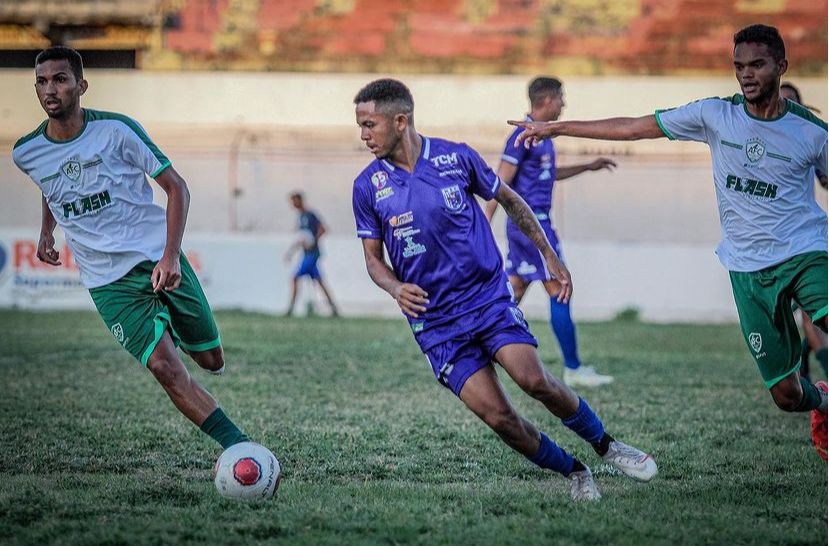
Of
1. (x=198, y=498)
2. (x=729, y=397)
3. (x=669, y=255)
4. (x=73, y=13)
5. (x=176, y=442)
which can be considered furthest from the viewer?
(x=73, y=13)

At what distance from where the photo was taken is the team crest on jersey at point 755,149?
5.58 metres

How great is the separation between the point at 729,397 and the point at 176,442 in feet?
15.4

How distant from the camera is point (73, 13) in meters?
25.4

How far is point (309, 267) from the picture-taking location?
18.1 metres

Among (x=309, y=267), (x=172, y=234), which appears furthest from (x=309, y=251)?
(x=172, y=234)

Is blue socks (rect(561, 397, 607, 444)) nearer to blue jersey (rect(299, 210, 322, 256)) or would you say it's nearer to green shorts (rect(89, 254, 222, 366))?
green shorts (rect(89, 254, 222, 366))

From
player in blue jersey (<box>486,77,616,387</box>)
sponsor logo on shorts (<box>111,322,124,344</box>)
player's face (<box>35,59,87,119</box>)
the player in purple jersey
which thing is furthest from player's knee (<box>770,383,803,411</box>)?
player's face (<box>35,59,87,119</box>)

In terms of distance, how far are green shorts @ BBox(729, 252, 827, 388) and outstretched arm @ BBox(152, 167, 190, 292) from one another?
287 centimetres

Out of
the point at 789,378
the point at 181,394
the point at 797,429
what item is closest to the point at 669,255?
the point at 797,429

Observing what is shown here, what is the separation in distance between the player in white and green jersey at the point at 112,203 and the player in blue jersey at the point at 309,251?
12021 mm

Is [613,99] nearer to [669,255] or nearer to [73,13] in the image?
[669,255]

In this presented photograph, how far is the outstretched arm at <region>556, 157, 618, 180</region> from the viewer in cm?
934

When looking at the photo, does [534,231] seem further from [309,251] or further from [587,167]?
[309,251]

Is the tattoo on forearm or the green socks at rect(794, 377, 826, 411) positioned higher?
the tattoo on forearm
